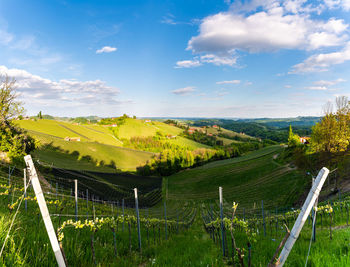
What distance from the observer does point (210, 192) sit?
5984 centimetres

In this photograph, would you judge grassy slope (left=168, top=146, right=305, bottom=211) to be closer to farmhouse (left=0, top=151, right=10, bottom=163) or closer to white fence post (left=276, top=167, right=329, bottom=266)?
white fence post (left=276, top=167, right=329, bottom=266)

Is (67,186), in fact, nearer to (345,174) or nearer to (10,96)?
(10,96)

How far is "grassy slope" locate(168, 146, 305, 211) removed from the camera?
135ft

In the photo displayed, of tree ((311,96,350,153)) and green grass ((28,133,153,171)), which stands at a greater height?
tree ((311,96,350,153))

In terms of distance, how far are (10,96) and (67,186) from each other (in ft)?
59.3

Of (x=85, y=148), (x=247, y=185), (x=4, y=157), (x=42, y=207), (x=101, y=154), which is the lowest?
(x=247, y=185)

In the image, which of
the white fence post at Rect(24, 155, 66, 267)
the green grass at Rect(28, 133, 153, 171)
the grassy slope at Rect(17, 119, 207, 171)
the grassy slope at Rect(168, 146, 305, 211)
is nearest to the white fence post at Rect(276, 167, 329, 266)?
the white fence post at Rect(24, 155, 66, 267)

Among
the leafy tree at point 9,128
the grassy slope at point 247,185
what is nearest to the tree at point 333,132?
the grassy slope at point 247,185

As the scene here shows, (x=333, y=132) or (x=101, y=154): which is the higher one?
(x=333, y=132)

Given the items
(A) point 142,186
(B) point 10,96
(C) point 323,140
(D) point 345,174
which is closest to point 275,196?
(D) point 345,174

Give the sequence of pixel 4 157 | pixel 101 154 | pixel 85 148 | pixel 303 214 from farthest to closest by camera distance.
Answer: pixel 101 154 < pixel 85 148 < pixel 4 157 < pixel 303 214

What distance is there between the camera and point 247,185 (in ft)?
184

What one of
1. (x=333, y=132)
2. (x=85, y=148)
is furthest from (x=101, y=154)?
(x=333, y=132)

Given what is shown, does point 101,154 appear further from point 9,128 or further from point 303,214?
point 303,214
